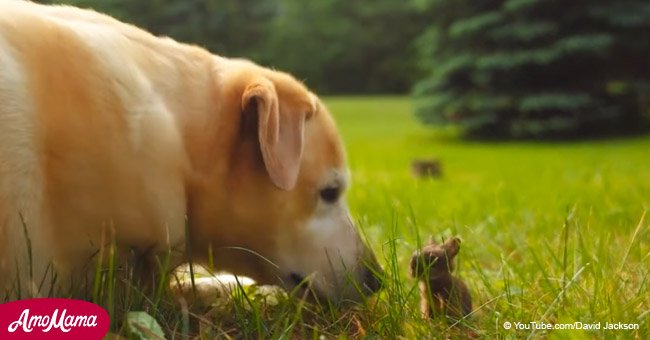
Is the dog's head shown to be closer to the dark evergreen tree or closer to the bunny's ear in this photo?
the bunny's ear

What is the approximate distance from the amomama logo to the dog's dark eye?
787mm

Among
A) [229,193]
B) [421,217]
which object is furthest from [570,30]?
[229,193]

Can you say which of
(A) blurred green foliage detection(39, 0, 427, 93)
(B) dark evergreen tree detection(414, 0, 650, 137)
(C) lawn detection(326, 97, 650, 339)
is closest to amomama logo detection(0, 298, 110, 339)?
(C) lawn detection(326, 97, 650, 339)

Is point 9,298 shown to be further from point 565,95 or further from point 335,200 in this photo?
point 565,95

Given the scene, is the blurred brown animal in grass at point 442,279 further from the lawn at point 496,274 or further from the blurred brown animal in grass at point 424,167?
the blurred brown animal in grass at point 424,167

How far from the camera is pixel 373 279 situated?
8.00ft

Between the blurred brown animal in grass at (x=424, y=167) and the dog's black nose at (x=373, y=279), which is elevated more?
the dog's black nose at (x=373, y=279)

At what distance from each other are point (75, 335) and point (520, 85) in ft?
41.0

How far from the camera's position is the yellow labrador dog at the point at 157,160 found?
2.04m

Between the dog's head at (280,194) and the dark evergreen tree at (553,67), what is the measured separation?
1083 cm

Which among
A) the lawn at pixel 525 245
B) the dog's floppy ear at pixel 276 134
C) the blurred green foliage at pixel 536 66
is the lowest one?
the blurred green foliage at pixel 536 66

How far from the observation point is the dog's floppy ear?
88.5 inches

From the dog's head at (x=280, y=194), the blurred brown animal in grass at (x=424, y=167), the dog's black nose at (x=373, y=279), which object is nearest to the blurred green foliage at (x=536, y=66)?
the blurred brown animal in grass at (x=424, y=167)

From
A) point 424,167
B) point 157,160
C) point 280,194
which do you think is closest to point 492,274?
point 280,194
